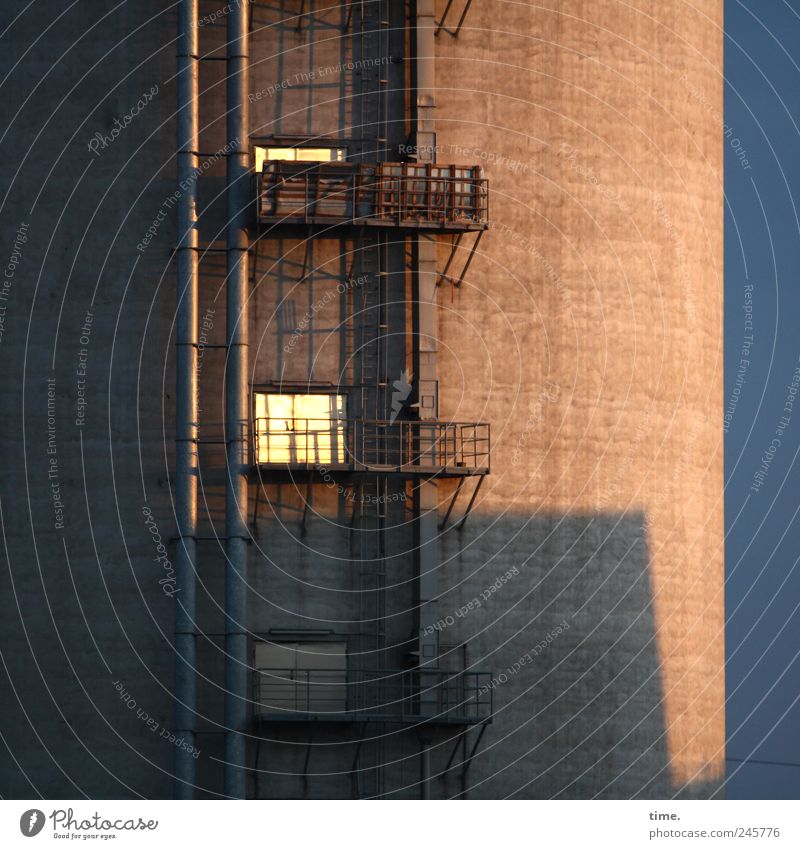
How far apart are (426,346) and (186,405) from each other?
509 centimetres

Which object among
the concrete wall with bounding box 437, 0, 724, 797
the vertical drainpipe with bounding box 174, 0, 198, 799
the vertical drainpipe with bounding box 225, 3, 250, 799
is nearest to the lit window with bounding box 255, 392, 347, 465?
the vertical drainpipe with bounding box 225, 3, 250, 799

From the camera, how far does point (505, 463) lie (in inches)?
1880

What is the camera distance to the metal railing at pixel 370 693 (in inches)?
1818

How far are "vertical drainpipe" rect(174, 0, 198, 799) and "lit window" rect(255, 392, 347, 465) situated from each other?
146 centimetres

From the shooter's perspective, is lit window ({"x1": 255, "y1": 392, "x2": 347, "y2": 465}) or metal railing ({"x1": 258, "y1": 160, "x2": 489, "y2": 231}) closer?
metal railing ({"x1": 258, "y1": 160, "x2": 489, "y2": 231})

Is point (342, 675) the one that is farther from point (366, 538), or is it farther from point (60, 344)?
point (60, 344)

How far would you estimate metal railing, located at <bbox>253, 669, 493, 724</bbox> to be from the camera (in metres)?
46.2

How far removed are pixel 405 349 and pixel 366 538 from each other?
400 cm
